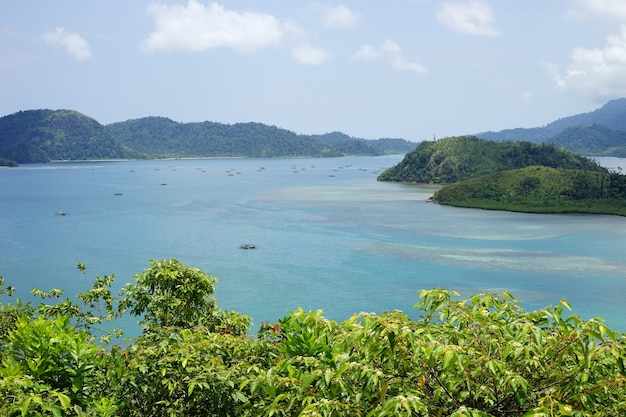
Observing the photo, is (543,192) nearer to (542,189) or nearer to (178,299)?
(542,189)

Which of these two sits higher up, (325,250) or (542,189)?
(542,189)

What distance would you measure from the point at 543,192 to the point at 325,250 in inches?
2088

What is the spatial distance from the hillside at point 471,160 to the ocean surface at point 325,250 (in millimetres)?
48655

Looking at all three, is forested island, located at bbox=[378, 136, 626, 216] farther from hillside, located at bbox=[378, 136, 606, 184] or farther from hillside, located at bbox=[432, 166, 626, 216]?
hillside, located at bbox=[378, 136, 606, 184]

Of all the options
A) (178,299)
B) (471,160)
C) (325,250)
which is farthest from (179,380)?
(471,160)

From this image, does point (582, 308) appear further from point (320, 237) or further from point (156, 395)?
point (156, 395)

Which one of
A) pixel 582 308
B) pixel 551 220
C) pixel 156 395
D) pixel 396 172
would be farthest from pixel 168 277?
pixel 396 172

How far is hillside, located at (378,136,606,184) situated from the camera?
433 feet

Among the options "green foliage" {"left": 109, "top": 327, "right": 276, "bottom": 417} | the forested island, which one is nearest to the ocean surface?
the forested island

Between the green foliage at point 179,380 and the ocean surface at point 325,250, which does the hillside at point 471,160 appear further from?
the green foliage at point 179,380

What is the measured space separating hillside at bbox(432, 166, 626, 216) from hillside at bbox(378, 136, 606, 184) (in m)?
36.2

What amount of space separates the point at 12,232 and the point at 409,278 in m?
45.0

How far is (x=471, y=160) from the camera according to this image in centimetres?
13825

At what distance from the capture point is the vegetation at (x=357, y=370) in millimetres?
5098
